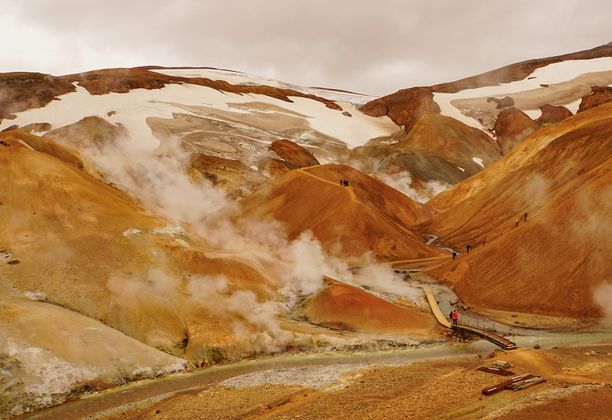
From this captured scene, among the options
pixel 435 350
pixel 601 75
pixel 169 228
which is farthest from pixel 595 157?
pixel 601 75

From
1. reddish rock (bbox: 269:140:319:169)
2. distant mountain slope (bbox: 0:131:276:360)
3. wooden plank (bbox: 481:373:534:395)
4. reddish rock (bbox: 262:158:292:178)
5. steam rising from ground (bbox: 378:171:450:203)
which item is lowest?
wooden plank (bbox: 481:373:534:395)

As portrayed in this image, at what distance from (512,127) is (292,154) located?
59051 mm

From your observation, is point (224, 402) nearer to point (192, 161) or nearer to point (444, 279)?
point (444, 279)

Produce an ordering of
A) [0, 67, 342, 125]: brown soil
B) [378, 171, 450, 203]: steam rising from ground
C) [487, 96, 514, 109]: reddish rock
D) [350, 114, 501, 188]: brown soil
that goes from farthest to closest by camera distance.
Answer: [487, 96, 514, 109]: reddish rock < [0, 67, 342, 125]: brown soil < [350, 114, 501, 188]: brown soil < [378, 171, 450, 203]: steam rising from ground

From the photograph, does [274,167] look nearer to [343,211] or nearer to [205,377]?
[343,211]

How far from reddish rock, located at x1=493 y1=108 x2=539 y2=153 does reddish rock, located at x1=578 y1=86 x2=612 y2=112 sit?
12693 millimetres

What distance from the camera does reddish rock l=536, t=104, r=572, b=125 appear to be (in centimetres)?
14188

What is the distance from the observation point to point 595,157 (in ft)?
182

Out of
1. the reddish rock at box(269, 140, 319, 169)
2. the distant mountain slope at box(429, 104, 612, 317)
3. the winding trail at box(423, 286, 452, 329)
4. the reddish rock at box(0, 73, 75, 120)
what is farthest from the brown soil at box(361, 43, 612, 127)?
the winding trail at box(423, 286, 452, 329)

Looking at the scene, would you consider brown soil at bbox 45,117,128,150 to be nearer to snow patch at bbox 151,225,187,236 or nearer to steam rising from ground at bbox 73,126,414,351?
steam rising from ground at bbox 73,126,414,351

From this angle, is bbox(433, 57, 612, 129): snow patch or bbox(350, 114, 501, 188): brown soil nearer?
bbox(350, 114, 501, 188): brown soil

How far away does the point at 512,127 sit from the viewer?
13700 centimetres

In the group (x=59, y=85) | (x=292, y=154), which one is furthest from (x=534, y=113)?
(x=59, y=85)

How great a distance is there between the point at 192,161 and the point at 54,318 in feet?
184
